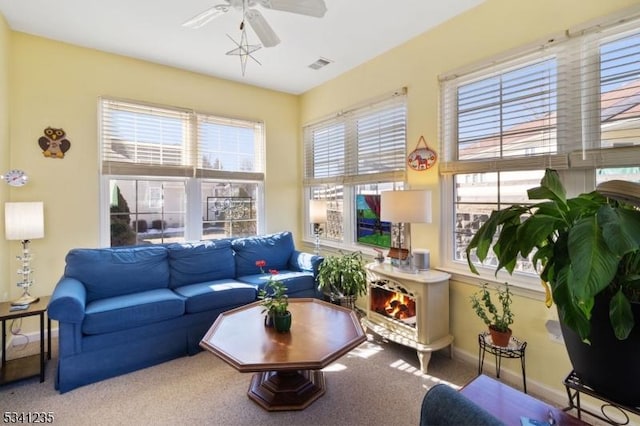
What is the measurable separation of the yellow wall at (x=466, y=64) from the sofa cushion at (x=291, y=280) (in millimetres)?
1311

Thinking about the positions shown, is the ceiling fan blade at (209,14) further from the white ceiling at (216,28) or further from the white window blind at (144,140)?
the white window blind at (144,140)

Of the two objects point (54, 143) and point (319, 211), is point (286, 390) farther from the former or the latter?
point (54, 143)

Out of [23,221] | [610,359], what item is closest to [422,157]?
[610,359]

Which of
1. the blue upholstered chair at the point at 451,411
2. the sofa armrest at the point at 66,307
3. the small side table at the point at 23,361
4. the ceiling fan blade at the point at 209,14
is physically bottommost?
the small side table at the point at 23,361

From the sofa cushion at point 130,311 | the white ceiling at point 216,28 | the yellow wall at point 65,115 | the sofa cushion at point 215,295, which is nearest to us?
the sofa cushion at point 130,311

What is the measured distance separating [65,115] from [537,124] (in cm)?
441

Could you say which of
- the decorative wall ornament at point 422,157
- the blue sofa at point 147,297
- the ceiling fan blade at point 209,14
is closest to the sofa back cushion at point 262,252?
the blue sofa at point 147,297

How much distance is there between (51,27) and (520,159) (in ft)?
14.3

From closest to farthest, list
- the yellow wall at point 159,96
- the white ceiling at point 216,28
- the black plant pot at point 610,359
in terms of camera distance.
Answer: the black plant pot at point 610,359 < the yellow wall at point 159,96 < the white ceiling at point 216,28

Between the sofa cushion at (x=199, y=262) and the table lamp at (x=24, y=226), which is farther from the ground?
the table lamp at (x=24, y=226)

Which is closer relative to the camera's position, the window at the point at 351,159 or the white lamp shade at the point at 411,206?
the white lamp shade at the point at 411,206

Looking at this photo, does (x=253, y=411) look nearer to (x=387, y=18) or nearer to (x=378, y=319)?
(x=378, y=319)

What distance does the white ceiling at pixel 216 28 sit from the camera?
2629 mm

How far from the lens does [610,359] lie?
105 centimetres
